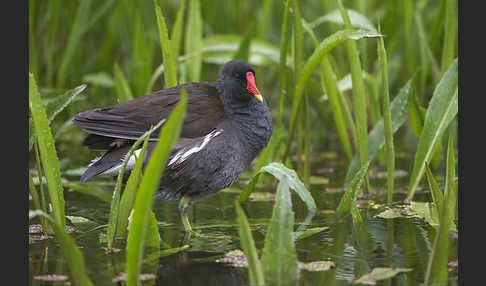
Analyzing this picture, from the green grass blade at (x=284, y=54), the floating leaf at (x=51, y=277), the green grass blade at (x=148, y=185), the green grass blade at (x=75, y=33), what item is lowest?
the floating leaf at (x=51, y=277)

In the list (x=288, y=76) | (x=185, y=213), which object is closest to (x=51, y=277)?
(x=185, y=213)

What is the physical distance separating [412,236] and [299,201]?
0.94m

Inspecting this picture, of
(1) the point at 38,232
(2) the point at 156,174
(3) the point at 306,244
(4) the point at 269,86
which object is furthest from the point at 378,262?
(4) the point at 269,86

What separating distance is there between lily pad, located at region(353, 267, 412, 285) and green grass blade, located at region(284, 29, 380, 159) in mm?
1142

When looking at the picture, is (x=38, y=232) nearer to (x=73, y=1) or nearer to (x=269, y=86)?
(x=73, y=1)

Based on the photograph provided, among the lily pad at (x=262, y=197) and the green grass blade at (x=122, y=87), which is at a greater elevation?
the green grass blade at (x=122, y=87)

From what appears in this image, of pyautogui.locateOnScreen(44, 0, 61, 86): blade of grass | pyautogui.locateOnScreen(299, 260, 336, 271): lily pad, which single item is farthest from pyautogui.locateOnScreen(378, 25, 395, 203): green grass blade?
pyautogui.locateOnScreen(44, 0, 61, 86): blade of grass

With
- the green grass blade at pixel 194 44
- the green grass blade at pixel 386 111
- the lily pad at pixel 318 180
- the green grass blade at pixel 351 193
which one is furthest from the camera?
the green grass blade at pixel 194 44

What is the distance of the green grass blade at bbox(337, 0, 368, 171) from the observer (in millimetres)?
3752

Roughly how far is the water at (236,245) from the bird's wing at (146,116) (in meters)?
0.48

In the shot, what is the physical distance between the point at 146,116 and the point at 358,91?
3.85 ft

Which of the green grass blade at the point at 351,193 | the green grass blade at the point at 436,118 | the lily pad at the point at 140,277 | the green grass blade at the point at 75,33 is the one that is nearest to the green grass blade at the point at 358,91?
the green grass blade at the point at 436,118

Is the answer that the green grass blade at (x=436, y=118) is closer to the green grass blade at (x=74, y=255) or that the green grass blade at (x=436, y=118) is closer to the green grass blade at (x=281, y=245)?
the green grass blade at (x=281, y=245)

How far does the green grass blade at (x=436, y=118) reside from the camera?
149 inches
